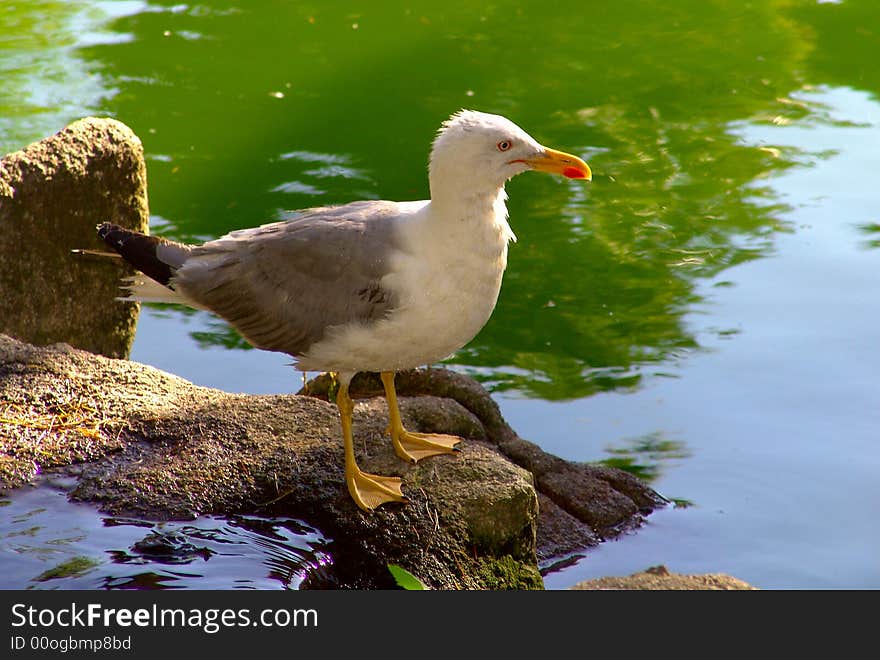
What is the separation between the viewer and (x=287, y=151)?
731 cm

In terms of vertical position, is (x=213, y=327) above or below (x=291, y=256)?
below

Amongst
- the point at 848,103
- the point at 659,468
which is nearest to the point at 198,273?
the point at 659,468

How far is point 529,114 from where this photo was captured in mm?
7500

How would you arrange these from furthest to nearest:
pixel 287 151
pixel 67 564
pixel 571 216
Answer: pixel 287 151 → pixel 571 216 → pixel 67 564

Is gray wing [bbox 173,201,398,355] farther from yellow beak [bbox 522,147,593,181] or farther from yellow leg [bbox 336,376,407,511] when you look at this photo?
yellow beak [bbox 522,147,593,181]

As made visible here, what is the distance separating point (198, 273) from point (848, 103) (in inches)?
205

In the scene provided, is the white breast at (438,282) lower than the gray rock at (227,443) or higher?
higher

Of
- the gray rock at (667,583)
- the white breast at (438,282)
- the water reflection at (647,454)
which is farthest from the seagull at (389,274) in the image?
the water reflection at (647,454)

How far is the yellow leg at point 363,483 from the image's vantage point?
3629 mm

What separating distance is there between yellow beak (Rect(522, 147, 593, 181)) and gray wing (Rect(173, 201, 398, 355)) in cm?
47

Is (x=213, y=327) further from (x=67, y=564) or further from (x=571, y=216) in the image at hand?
(x=67, y=564)

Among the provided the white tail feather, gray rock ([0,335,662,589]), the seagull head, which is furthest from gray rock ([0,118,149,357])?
the seagull head

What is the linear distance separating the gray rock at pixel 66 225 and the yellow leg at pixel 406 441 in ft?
5.89

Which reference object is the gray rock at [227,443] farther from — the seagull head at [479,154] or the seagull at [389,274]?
the seagull head at [479,154]
